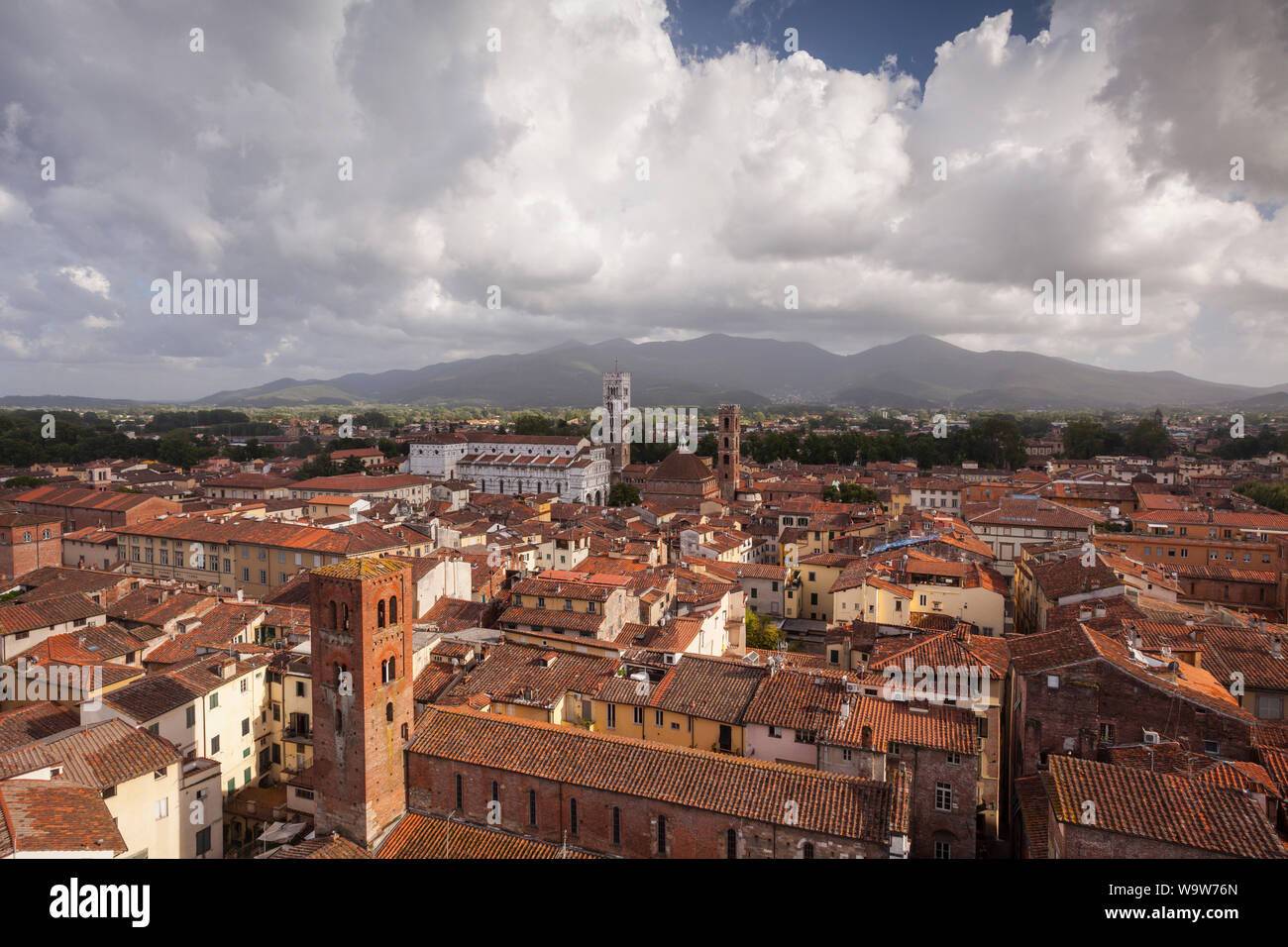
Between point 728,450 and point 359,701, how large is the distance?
65745 millimetres

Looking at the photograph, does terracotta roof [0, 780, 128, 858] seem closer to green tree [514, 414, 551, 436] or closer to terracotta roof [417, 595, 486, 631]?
terracotta roof [417, 595, 486, 631]

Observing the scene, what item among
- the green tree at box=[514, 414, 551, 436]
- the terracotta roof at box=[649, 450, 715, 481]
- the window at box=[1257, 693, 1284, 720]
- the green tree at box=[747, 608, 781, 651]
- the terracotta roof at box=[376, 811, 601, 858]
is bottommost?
the green tree at box=[747, 608, 781, 651]

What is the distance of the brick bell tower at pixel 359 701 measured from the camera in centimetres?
1545

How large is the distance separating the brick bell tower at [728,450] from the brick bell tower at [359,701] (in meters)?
61.0

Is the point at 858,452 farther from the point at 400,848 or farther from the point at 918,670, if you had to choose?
the point at 400,848

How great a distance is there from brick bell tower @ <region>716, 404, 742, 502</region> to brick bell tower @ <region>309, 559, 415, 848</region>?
61.0 m

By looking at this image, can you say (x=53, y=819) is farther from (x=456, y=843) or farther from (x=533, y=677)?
(x=533, y=677)

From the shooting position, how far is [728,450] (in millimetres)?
79062

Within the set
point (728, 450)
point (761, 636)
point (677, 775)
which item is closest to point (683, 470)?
point (728, 450)

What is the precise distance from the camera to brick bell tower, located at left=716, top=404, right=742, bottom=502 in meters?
76.4

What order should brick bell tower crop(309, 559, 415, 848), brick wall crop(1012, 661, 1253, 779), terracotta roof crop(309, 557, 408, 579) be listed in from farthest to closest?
1. terracotta roof crop(309, 557, 408, 579)
2. brick wall crop(1012, 661, 1253, 779)
3. brick bell tower crop(309, 559, 415, 848)

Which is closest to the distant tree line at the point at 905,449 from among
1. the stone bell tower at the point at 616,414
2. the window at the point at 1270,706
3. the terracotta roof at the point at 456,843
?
the stone bell tower at the point at 616,414

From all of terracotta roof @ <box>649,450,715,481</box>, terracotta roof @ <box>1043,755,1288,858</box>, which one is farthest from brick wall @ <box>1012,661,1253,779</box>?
terracotta roof @ <box>649,450,715,481</box>
